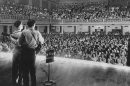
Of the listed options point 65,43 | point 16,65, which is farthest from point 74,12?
point 16,65

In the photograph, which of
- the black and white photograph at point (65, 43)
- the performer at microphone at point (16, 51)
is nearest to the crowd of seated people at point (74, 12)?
the black and white photograph at point (65, 43)

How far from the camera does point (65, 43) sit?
1966 centimetres

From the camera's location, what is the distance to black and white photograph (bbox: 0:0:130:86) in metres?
4.61

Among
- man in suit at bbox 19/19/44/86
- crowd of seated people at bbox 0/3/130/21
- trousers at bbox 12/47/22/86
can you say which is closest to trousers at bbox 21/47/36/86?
man in suit at bbox 19/19/44/86

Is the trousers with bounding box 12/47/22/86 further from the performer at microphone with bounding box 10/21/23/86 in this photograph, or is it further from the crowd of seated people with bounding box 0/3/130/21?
the crowd of seated people with bounding box 0/3/130/21

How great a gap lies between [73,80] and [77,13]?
1439 inches

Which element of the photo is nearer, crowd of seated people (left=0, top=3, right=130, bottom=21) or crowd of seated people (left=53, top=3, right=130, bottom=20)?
crowd of seated people (left=0, top=3, right=130, bottom=21)

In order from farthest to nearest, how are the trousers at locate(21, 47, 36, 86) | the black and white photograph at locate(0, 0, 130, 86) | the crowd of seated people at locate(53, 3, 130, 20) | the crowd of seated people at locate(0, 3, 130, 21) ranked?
the crowd of seated people at locate(53, 3, 130, 20), the crowd of seated people at locate(0, 3, 130, 21), the black and white photograph at locate(0, 0, 130, 86), the trousers at locate(21, 47, 36, 86)

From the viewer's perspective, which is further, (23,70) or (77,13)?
(77,13)

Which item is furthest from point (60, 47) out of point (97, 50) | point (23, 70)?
point (23, 70)

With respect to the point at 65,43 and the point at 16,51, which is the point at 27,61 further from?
the point at 65,43

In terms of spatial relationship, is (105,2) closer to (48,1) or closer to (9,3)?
(48,1)

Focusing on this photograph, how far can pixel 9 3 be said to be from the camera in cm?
3247

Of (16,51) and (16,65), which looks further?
(16,65)
